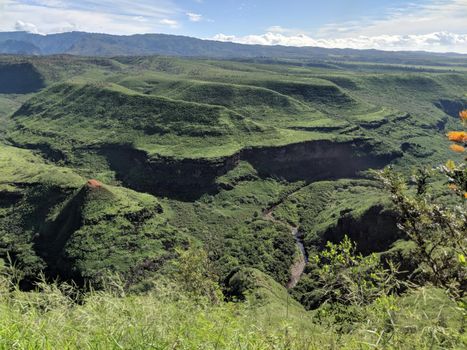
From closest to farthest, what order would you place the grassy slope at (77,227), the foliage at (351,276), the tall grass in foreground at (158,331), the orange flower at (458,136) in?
the tall grass in foreground at (158,331) → the orange flower at (458,136) → the foliage at (351,276) → the grassy slope at (77,227)

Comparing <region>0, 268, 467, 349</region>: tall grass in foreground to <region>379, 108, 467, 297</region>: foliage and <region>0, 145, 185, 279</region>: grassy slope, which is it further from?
<region>0, 145, 185, 279</region>: grassy slope

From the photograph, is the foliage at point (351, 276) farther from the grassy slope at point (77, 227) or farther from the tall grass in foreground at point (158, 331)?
the grassy slope at point (77, 227)

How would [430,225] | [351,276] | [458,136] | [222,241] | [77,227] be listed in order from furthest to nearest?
[222,241]
[77,227]
[351,276]
[430,225]
[458,136]

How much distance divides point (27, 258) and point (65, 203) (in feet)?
68.3

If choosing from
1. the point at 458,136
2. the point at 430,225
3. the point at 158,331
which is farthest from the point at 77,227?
the point at 458,136

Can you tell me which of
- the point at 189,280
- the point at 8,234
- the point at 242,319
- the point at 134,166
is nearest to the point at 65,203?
the point at 8,234

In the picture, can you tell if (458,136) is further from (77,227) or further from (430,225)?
(77,227)

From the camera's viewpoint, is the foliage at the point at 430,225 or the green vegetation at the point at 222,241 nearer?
the green vegetation at the point at 222,241

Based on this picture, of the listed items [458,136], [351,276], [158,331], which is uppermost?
[458,136]

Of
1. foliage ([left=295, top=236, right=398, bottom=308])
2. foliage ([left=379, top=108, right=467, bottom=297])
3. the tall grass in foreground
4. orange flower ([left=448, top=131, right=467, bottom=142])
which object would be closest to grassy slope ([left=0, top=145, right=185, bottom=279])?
foliage ([left=295, top=236, right=398, bottom=308])

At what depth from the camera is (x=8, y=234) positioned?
10619 cm

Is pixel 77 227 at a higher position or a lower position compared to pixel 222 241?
higher

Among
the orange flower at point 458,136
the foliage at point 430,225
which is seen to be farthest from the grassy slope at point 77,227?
the orange flower at point 458,136

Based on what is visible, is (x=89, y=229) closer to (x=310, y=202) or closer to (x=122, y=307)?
(x=310, y=202)
